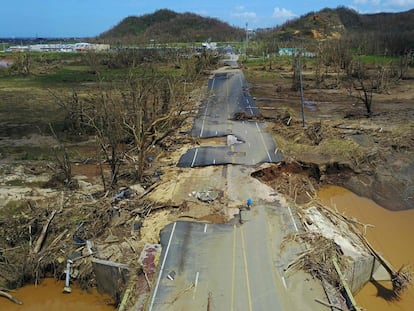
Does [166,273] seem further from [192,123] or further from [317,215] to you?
[192,123]

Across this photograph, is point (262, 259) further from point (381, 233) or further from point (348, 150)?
point (348, 150)

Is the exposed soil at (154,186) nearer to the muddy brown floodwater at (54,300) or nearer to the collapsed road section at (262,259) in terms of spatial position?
the muddy brown floodwater at (54,300)

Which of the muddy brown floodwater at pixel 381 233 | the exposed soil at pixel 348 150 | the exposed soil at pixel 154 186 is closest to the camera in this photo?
the muddy brown floodwater at pixel 381 233

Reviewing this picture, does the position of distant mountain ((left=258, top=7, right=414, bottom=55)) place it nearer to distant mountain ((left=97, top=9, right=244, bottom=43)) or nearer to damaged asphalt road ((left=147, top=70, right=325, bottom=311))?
distant mountain ((left=97, top=9, right=244, bottom=43))

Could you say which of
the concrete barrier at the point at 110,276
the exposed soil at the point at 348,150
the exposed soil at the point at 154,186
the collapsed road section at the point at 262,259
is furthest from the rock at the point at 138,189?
the exposed soil at the point at 348,150

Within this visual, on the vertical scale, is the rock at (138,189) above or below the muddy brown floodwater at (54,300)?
above

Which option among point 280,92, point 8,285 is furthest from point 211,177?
point 280,92
